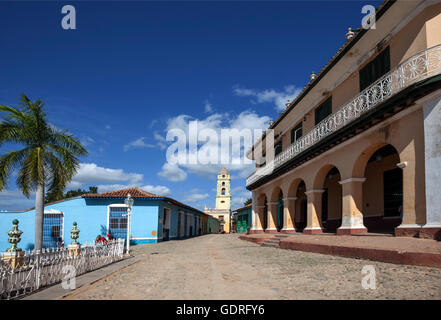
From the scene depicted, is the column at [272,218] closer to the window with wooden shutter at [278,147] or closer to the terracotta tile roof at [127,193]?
the window with wooden shutter at [278,147]

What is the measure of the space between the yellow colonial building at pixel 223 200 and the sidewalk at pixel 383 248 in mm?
56397

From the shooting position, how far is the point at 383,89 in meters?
9.77

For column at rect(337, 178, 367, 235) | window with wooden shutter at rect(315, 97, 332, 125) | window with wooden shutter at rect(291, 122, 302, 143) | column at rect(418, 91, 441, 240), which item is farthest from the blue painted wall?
column at rect(418, 91, 441, 240)

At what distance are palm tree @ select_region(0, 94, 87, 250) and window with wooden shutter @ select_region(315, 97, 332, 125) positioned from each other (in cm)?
1138

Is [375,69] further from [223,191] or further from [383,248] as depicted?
[223,191]

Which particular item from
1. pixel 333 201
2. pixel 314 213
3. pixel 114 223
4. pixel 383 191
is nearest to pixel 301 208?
pixel 333 201

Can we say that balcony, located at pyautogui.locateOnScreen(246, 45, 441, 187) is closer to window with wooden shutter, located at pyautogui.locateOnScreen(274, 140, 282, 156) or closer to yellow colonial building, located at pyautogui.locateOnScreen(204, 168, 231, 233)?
window with wooden shutter, located at pyautogui.locateOnScreen(274, 140, 282, 156)

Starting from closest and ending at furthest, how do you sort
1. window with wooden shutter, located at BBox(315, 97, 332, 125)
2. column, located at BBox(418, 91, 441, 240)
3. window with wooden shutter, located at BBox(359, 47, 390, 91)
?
column, located at BBox(418, 91, 441, 240) → window with wooden shutter, located at BBox(359, 47, 390, 91) → window with wooden shutter, located at BBox(315, 97, 332, 125)

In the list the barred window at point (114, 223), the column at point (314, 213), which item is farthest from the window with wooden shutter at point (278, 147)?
the barred window at point (114, 223)

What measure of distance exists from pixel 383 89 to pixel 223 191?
201 feet

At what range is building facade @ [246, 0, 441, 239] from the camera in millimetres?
7883

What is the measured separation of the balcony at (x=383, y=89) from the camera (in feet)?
26.2

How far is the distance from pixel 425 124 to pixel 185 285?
22.4 ft
